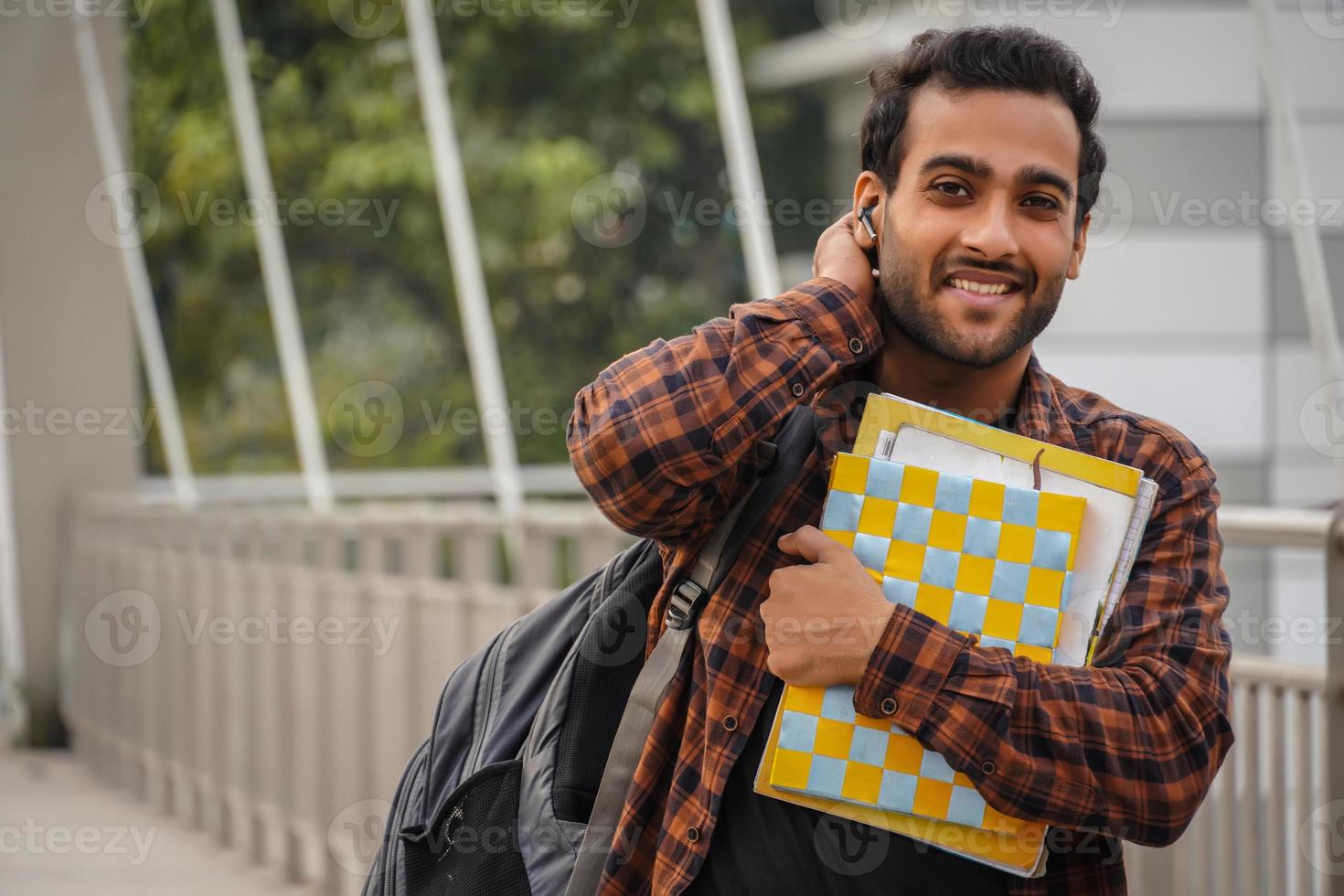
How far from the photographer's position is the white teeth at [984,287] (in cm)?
145

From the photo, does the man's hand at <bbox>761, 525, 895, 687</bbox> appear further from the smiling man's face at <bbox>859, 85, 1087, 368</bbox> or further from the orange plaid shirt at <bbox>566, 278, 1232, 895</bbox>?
the smiling man's face at <bbox>859, 85, 1087, 368</bbox>

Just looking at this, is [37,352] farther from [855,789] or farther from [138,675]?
[855,789]

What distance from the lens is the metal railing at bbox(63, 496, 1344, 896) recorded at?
2357mm

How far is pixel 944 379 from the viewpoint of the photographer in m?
1.55

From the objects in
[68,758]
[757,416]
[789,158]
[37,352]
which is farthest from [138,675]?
[789,158]

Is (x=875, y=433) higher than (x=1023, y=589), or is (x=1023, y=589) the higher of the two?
(x=875, y=433)

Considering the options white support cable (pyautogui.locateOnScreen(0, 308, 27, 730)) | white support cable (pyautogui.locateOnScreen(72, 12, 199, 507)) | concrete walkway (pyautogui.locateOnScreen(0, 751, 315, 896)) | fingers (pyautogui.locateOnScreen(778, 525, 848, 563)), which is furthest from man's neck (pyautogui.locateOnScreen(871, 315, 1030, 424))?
white support cable (pyautogui.locateOnScreen(0, 308, 27, 730))

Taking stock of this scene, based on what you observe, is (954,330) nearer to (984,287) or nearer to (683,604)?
(984,287)

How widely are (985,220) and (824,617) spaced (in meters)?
0.39

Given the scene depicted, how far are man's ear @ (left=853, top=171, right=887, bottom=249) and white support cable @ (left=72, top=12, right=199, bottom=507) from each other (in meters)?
6.10

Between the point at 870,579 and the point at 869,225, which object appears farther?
the point at 869,225

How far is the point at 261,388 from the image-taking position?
14539 mm

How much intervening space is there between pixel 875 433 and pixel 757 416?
Result: 0.36ft

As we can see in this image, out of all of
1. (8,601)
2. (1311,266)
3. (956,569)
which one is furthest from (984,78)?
(8,601)
